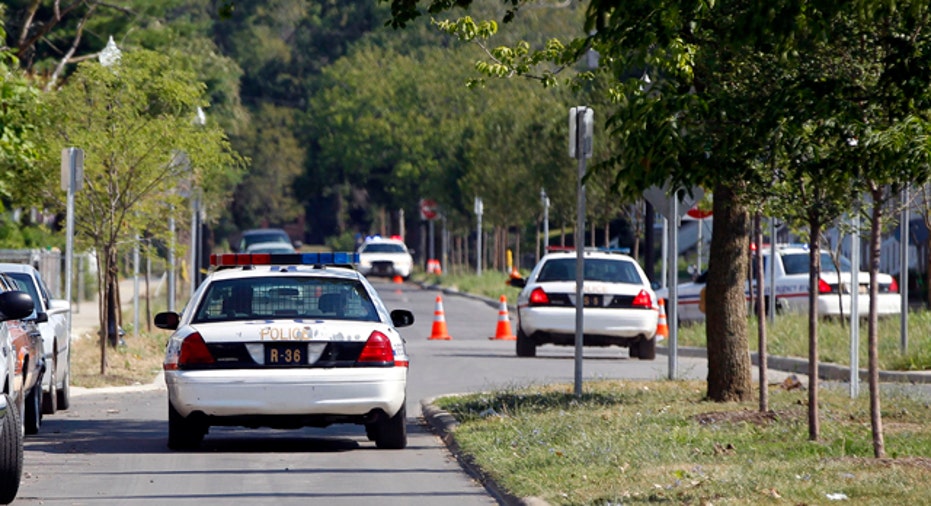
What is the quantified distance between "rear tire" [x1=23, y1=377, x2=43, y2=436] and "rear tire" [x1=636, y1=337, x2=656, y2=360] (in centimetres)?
A: 1153

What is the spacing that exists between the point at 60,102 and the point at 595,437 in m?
11.9

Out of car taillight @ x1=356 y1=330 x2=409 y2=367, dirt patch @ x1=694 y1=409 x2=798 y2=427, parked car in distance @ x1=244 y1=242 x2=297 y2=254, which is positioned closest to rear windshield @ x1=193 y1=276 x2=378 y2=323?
car taillight @ x1=356 y1=330 x2=409 y2=367

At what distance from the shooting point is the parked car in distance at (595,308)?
78.1 feet

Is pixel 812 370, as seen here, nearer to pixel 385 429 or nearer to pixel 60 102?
pixel 385 429

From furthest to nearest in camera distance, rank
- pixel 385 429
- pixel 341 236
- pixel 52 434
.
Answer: pixel 341 236, pixel 52 434, pixel 385 429

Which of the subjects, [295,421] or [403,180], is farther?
[403,180]

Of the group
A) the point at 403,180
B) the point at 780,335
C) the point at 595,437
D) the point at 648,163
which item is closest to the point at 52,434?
the point at 595,437

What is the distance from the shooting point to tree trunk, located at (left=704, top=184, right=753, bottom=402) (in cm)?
1535

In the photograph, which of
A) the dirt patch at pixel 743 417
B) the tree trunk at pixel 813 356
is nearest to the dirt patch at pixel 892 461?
the tree trunk at pixel 813 356

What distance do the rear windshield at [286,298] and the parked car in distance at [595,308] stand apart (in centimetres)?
1046

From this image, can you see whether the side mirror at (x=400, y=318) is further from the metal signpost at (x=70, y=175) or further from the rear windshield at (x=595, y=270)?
the rear windshield at (x=595, y=270)

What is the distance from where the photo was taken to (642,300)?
23.9 m

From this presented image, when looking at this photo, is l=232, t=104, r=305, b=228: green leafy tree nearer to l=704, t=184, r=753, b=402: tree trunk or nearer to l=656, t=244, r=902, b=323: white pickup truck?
l=656, t=244, r=902, b=323: white pickup truck

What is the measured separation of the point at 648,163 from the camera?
11.5m
